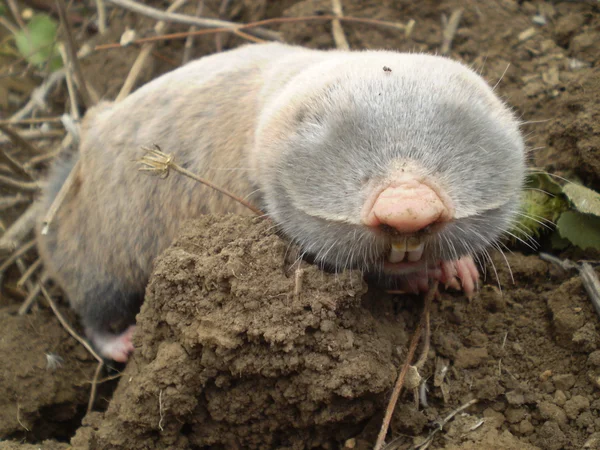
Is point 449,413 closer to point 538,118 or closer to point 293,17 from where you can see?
point 538,118

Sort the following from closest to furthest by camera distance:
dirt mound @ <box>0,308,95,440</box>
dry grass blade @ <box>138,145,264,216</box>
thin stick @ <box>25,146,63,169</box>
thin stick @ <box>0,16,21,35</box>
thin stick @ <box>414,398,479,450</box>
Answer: thin stick @ <box>414,398,479,450</box>
dry grass blade @ <box>138,145,264,216</box>
dirt mound @ <box>0,308,95,440</box>
thin stick @ <box>25,146,63,169</box>
thin stick @ <box>0,16,21,35</box>

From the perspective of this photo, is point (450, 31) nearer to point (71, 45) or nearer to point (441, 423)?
point (71, 45)

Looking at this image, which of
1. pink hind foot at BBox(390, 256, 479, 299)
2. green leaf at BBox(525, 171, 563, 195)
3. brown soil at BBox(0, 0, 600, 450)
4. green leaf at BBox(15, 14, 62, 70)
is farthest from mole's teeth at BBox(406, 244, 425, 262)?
green leaf at BBox(15, 14, 62, 70)

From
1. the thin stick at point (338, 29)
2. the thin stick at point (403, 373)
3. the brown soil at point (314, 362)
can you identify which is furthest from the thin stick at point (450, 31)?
the thin stick at point (403, 373)

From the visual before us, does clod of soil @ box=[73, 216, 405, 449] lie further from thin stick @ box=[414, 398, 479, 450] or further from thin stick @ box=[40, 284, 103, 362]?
thin stick @ box=[40, 284, 103, 362]

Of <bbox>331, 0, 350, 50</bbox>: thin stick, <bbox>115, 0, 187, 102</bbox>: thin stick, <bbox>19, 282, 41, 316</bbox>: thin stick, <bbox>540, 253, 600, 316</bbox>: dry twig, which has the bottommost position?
<bbox>19, 282, 41, 316</bbox>: thin stick

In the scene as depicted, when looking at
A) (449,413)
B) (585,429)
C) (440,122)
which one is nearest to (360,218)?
(440,122)
